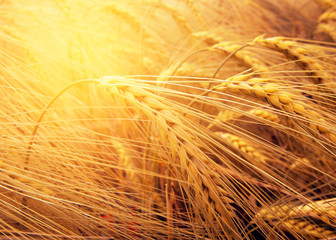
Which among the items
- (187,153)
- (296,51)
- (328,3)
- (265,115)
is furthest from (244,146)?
(328,3)

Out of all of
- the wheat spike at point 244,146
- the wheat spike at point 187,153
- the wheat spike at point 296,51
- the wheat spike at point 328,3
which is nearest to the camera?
the wheat spike at point 187,153

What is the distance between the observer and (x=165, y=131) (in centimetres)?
49

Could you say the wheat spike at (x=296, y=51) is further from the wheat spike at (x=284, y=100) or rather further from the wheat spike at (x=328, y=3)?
the wheat spike at (x=328, y=3)

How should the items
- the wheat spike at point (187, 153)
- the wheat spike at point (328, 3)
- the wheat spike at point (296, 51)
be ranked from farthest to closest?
the wheat spike at point (328, 3), the wheat spike at point (296, 51), the wheat spike at point (187, 153)

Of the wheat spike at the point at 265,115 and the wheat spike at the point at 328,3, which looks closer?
the wheat spike at the point at 265,115

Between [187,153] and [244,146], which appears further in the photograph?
[244,146]

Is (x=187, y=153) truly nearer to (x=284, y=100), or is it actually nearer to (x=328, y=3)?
(x=284, y=100)

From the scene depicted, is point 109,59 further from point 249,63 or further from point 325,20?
point 325,20

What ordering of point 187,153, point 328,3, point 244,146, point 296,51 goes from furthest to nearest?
point 328,3 < point 244,146 < point 296,51 < point 187,153

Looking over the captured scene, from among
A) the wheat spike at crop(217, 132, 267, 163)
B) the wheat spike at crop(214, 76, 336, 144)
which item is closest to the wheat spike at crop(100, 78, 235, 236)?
the wheat spike at crop(214, 76, 336, 144)

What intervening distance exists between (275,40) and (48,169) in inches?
29.4

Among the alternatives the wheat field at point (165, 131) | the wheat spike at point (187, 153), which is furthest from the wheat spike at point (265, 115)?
the wheat spike at point (187, 153)

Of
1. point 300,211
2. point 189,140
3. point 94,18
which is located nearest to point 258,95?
point 189,140

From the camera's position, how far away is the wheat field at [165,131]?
517 millimetres
